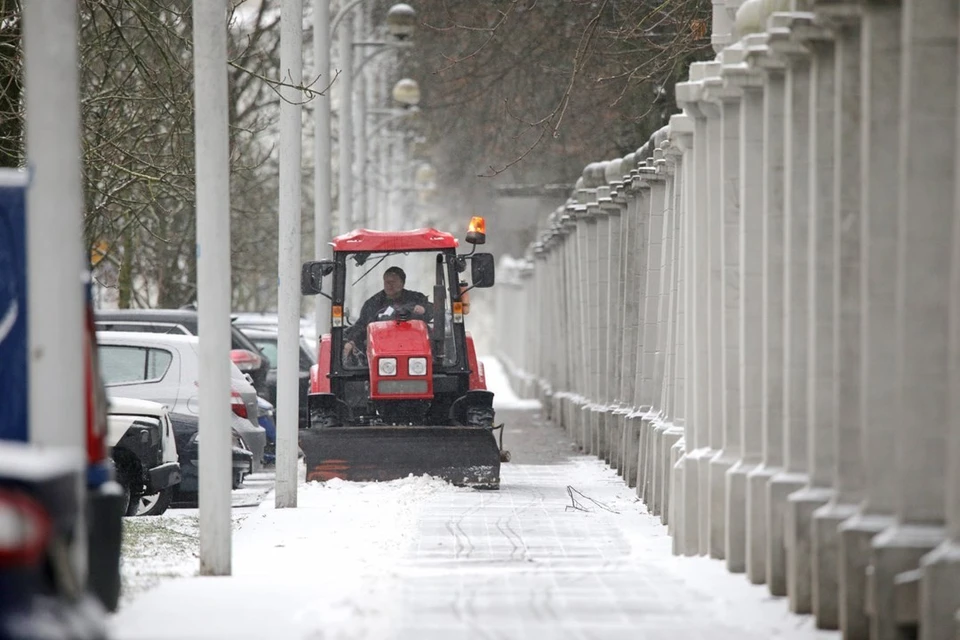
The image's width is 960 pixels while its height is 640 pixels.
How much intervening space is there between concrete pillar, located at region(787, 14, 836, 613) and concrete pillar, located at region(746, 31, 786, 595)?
1051 mm

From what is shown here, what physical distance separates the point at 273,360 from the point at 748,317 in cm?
1709

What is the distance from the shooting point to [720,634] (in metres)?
9.97

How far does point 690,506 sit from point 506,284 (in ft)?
185

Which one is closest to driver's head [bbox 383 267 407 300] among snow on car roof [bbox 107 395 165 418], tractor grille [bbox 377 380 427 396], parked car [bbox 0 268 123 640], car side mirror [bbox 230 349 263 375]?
tractor grille [bbox 377 380 427 396]

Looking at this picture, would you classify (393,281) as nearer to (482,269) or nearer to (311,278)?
(482,269)

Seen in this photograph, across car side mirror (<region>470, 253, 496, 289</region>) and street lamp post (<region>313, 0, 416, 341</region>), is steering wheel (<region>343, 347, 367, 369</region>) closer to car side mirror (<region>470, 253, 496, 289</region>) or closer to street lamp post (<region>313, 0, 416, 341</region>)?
car side mirror (<region>470, 253, 496, 289</region>)

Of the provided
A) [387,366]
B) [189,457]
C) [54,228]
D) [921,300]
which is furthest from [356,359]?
[921,300]

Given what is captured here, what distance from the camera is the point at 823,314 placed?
431 inches

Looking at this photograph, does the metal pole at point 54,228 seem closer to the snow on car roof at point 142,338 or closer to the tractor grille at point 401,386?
the snow on car roof at point 142,338

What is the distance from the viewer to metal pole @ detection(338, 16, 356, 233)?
35.8 meters

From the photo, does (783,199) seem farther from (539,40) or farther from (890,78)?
(539,40)

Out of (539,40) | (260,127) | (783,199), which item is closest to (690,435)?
(783,199)

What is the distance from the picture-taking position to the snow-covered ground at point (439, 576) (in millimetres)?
10219

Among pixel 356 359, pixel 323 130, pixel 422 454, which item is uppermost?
pixel 323 130
